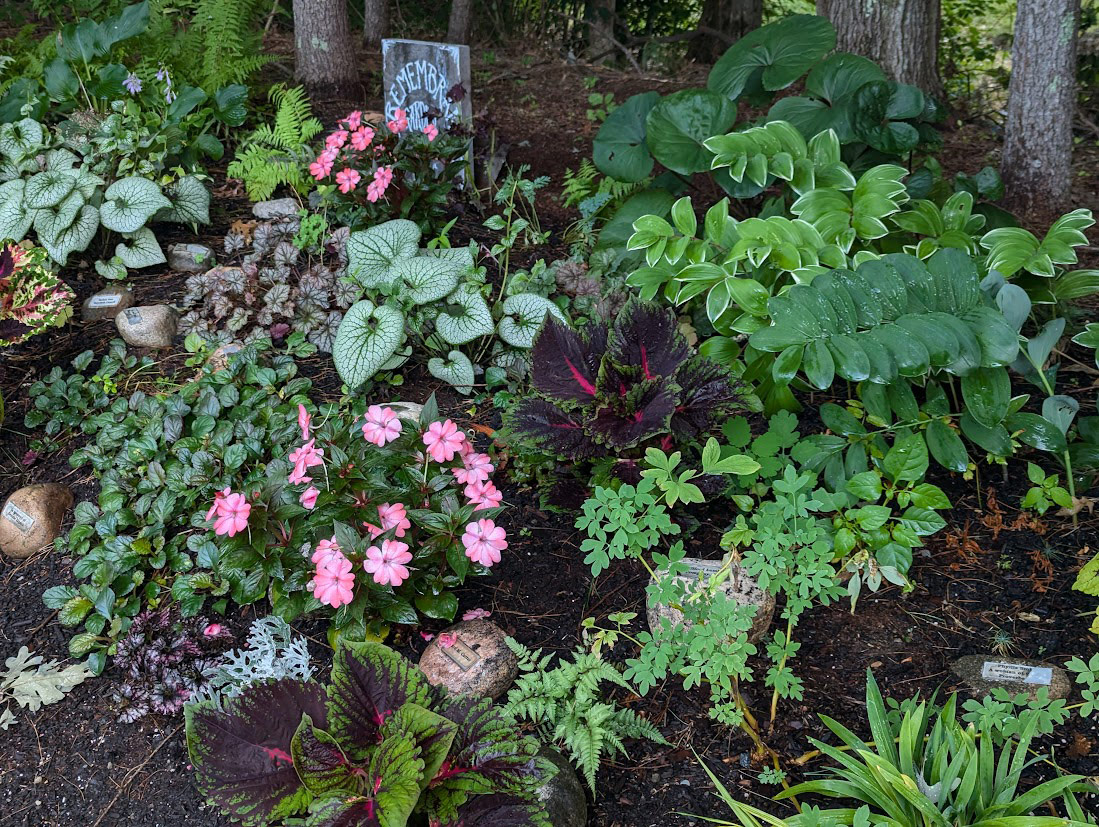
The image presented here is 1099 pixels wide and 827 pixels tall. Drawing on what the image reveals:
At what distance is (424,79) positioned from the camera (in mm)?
4086

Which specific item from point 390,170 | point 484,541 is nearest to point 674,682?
point 484,541

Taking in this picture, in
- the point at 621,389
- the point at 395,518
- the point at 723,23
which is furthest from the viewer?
the point at 723,23

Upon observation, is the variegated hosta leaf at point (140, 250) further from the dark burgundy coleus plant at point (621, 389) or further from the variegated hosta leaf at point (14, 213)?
the dark burgundy coleus plant at point (621, 389)

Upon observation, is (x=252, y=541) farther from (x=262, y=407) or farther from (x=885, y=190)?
(x=885, y=190)

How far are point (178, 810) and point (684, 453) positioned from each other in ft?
5.28

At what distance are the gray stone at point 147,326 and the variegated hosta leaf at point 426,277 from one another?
0.94 metres

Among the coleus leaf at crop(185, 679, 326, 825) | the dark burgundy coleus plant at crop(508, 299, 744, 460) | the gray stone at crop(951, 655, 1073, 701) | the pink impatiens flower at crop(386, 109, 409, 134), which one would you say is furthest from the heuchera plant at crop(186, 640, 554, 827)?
the pink impatiens flower at crop(386, 109, 409, 134)

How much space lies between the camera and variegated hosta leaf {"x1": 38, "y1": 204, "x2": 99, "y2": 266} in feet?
11.8

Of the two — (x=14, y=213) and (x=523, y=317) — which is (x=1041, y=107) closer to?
(x=523, y=317)

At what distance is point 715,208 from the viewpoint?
116 inches

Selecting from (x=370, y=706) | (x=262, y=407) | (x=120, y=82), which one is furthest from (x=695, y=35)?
(x=370, y=706)

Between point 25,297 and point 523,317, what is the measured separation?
173 centimetres

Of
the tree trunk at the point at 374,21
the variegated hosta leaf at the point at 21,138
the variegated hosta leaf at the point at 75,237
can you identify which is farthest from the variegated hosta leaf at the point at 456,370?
the tree trunk at the point at 374,21

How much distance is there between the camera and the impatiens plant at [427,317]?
3.14 meters
